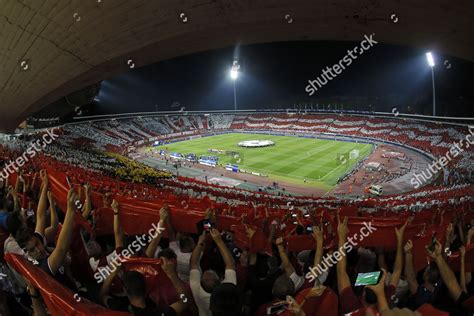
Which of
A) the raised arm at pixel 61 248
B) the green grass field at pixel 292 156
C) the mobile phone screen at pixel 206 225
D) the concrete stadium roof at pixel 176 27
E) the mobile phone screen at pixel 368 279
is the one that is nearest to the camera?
the raised arm at pixel 61 248

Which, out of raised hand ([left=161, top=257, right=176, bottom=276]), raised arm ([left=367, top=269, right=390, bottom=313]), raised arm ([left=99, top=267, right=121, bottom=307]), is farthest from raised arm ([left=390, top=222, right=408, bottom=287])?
raised arm ([left=99, top=267, right=121, bottom=307])

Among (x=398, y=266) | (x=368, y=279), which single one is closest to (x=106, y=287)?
(x=368, y=279)

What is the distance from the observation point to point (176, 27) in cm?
707

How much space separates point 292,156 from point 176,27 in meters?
31.7

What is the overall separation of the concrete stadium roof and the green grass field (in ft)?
67.7

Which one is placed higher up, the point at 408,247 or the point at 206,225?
the point at 206,225

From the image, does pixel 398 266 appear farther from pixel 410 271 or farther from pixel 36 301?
pixel 36 301

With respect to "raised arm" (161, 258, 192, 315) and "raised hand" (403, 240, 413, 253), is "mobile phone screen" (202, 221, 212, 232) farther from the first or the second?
"raised hand" (403, 240, 413, 253)

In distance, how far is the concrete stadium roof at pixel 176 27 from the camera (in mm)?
6234

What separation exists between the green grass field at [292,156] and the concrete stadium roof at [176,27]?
20.6 m

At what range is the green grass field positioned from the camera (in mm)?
29844

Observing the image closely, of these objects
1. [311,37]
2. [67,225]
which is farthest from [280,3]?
[67,225]

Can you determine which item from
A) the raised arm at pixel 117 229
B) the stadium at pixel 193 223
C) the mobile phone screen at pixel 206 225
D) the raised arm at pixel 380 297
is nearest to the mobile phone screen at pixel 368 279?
the stadium at pixel 193 223

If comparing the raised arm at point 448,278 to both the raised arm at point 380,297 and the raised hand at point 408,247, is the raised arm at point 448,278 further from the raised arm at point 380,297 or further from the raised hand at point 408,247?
the raised arm at point 380,297
